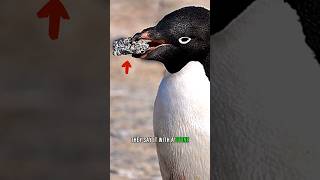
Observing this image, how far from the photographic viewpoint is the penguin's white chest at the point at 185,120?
135 centimetres

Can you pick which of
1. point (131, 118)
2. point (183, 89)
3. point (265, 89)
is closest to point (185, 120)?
point (183, 89)

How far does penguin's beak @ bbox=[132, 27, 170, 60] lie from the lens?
51.3 inches
